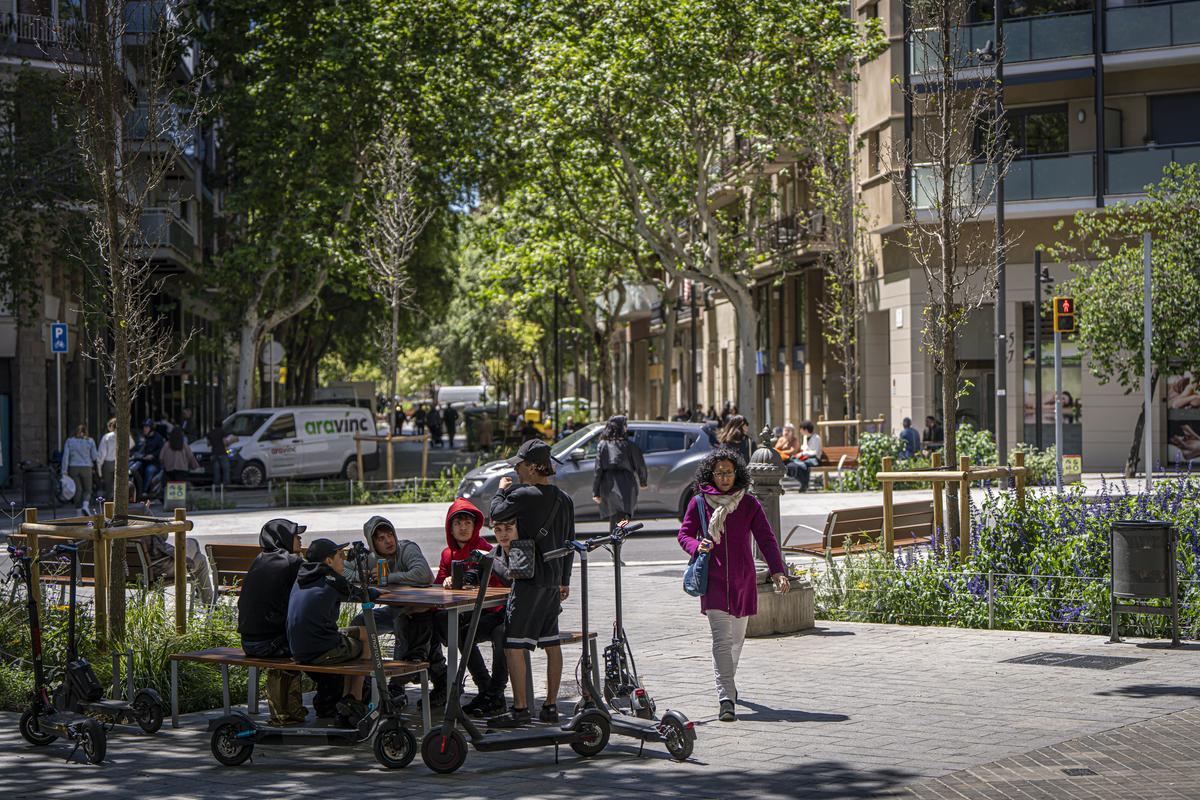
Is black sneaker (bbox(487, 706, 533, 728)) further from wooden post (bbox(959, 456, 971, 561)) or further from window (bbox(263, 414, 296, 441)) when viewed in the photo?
window (bbox(263, 414, 296, 441))

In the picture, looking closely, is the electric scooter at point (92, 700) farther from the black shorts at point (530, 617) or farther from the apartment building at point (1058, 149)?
the apartment building at point (1058, 149)

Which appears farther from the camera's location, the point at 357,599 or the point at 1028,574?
the point at 1028,574

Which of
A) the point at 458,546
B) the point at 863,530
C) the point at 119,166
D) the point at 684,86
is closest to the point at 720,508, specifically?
the point at 458,546

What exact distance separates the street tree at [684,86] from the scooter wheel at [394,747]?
84.6 ft

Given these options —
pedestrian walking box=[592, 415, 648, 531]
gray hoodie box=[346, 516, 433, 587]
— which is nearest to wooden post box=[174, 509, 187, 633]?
gray hoodie box=[346, 516, 433, 587]

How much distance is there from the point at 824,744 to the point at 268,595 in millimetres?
3166

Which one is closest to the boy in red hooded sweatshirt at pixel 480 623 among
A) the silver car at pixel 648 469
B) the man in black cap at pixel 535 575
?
the man in black cap at pixel 535 575

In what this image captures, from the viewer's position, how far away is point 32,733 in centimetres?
902

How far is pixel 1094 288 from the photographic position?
33344mm

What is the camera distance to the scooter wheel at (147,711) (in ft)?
30.3

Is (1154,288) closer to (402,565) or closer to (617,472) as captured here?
(617,472)

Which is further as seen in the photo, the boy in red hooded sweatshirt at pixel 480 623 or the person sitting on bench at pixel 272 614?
the boy in red hooded sweatshirt at pixel 480 623

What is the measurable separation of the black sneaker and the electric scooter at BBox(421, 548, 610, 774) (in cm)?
39

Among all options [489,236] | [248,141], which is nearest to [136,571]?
[248,141]
